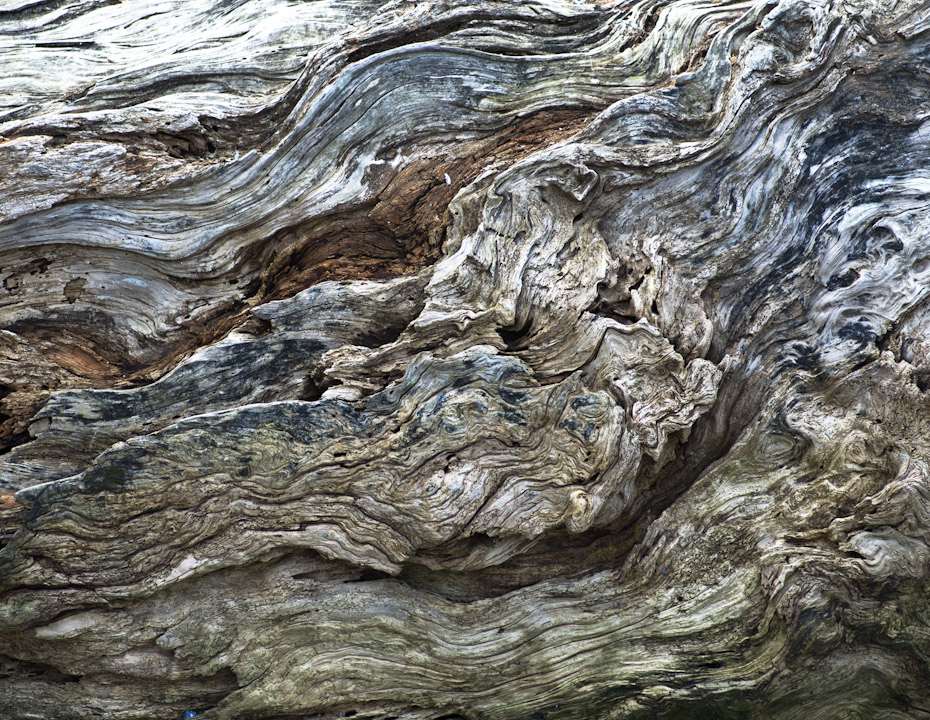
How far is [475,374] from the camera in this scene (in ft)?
17.7

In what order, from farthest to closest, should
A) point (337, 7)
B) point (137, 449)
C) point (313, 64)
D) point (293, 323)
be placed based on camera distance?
1. point (337, 7)
2. point (313, 64)
3. point (293, 323)
4. point (137, 449)

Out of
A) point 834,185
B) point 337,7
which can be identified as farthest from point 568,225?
point 337,7

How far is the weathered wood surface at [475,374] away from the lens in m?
5.38

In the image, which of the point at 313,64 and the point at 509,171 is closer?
the point at 509,171

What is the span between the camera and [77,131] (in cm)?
576

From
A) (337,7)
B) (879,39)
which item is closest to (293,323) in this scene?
(337,7)

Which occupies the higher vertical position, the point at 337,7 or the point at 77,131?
the point at 337,7

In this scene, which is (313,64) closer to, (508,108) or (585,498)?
(508,108)

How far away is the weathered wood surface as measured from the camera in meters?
5.38

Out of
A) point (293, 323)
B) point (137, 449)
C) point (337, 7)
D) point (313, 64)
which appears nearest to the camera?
point (137, 449)

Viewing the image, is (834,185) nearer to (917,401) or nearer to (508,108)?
(917,401)

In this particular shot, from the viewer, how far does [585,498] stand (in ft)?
17.6

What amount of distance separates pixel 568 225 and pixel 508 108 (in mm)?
1306

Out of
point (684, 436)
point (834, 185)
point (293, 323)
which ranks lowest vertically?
point (684, 436)
